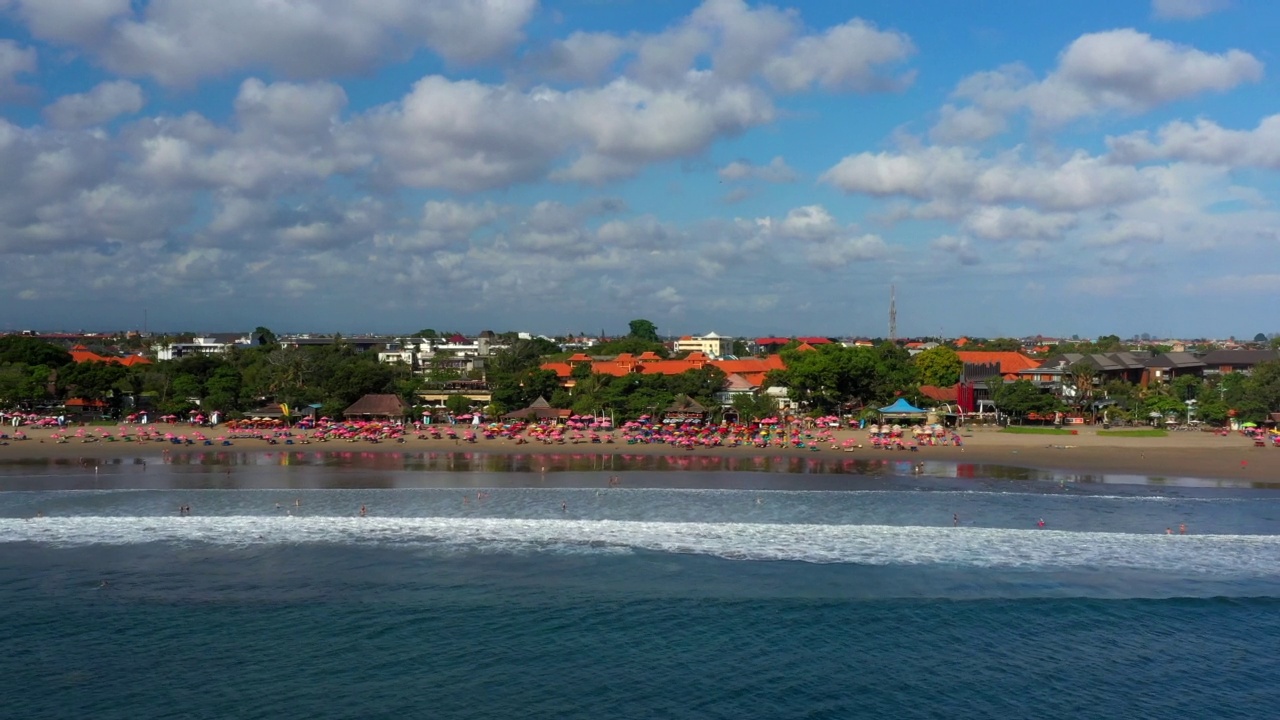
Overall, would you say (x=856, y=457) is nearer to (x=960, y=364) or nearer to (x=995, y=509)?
(x=995, y=509)

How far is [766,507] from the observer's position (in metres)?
29.2

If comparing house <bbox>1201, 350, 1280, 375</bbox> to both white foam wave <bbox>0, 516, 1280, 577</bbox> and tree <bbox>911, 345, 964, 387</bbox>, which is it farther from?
white foam wave <bbox>0, 516, 1280, 577</bbox>

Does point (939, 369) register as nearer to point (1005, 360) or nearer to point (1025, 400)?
point (1025, 400)

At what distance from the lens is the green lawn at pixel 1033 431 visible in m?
48.6

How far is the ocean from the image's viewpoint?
15445 millimetres

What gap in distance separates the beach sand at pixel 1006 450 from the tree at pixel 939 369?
19711 millimetres

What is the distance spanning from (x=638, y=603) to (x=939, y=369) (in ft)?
177

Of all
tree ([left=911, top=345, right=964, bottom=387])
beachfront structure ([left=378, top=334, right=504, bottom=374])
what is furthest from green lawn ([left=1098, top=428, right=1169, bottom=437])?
beachfront structure ([left=378, top=334, right=504, bottom=374])

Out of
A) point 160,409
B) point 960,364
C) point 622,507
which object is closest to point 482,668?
point 622,507

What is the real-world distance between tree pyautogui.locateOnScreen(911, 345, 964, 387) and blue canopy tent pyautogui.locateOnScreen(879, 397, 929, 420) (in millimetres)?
15888

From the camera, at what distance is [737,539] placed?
972 inches

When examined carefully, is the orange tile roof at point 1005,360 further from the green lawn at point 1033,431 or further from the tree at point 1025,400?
the green lawn at point 1033,431

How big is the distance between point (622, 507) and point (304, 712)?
15.2m

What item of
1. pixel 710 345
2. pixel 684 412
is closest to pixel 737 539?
pixel 684 412
